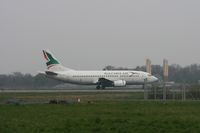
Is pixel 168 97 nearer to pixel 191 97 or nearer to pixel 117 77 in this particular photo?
pixel 191 97

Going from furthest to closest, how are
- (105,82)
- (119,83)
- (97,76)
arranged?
(97,76) → (105,82) → (119,83)

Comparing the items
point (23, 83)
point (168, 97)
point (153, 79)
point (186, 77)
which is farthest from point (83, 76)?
point (186, 77)

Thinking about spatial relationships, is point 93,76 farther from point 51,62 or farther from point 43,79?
point 43,79

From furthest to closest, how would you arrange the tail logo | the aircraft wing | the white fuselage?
the white fuselage, the tail logo, the aircraft wing

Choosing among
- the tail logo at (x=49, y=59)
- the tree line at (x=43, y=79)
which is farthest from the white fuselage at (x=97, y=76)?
the tree line at (x=43, y=79)

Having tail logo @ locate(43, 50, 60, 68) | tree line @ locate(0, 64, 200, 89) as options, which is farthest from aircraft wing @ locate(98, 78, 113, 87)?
tree line @ locate(0, 64, 200, 89)

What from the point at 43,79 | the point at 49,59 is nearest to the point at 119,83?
the point at 49,59

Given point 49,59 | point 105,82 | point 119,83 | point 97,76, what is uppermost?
point 49,59

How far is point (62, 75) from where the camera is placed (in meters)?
84.8

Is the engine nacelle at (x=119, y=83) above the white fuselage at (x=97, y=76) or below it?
below

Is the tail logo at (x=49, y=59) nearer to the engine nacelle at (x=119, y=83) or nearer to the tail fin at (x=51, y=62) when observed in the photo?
the tail fin at (x=51, y=62)

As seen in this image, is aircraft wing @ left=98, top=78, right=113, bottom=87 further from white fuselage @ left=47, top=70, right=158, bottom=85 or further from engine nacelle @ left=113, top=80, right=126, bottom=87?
engine nacelle @ left=113, top=80, right=126, bottom=87

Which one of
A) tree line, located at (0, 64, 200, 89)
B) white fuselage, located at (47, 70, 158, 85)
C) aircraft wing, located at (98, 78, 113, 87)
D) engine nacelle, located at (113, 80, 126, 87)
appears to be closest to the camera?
engine nacelle, located at (113, 80, 126, 87)

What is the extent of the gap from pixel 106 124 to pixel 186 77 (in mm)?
134631
